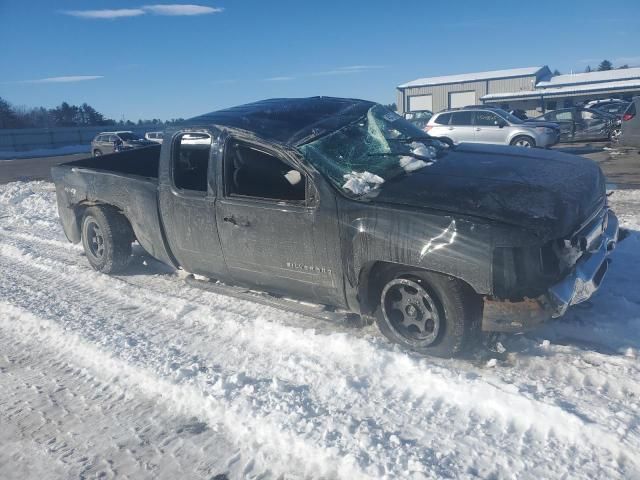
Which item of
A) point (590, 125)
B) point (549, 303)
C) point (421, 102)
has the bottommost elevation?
point (549, 303)

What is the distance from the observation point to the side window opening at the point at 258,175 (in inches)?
159

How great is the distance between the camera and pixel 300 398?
321cm

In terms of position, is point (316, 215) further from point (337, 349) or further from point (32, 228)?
point (32, 228)

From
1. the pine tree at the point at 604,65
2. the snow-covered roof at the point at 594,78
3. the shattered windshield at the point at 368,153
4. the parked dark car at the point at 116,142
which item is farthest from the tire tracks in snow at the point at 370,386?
the pine tree at the point at 604,65

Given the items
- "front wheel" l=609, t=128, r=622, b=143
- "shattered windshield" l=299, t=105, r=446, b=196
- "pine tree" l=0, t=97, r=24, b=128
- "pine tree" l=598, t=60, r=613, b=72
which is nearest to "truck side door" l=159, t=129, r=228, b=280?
"shattered windshield" l=299, t=105, r=446, b=196

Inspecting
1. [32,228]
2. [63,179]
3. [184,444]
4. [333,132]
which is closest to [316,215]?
[333,132]

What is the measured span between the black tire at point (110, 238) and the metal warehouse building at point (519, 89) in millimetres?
40487

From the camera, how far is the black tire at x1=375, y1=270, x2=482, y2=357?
3389 mm

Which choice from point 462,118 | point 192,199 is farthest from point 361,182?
point 462,118

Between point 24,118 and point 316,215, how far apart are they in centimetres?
7563

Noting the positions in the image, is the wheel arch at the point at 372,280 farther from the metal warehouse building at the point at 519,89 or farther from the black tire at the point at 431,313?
the metal warehouse building at the point at 519,89

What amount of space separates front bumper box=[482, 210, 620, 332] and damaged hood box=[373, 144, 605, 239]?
278mm

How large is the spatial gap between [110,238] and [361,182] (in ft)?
10.9

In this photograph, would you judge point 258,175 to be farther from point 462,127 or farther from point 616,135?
point 616,135
